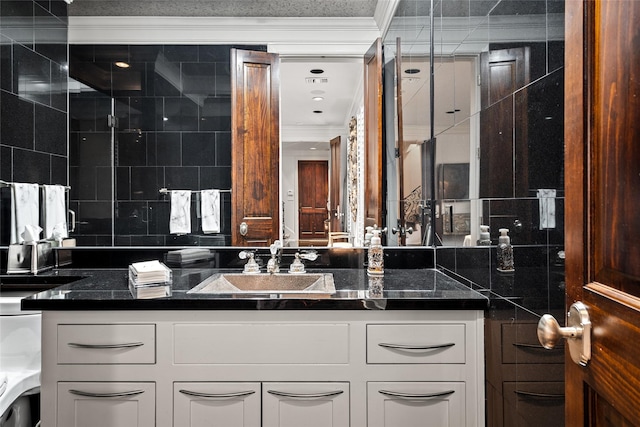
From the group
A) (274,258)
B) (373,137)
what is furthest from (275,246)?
(373,137)

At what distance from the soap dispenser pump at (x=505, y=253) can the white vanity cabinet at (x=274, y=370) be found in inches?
10.8

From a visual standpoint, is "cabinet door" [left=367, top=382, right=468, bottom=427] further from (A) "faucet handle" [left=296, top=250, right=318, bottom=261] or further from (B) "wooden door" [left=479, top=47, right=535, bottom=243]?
(A) "faucet handle" [left=296, top=250, right=318, bottom=261]

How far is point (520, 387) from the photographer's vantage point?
1.12 m

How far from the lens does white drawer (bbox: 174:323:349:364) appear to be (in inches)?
56.1

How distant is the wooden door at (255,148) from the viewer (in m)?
2.03

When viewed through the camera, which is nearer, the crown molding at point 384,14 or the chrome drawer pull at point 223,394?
the chrome drawer pull at point 223,394

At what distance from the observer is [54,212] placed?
2041 millimetres

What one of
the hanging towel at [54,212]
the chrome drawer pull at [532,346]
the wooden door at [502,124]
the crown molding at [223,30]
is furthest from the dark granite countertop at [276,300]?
the crown molding at [223,30]

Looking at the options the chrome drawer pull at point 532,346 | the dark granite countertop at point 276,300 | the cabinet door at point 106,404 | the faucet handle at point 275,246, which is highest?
the faucet handle at point 275,246

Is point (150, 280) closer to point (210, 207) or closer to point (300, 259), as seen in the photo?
point (210, 207)

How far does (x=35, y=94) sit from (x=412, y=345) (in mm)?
2129

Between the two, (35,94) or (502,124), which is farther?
(35,94)

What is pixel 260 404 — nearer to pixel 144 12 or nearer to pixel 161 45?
pixel 161 45

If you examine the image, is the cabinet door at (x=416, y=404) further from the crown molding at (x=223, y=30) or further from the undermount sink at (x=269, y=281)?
the crown molding at (x=223, y=30)
